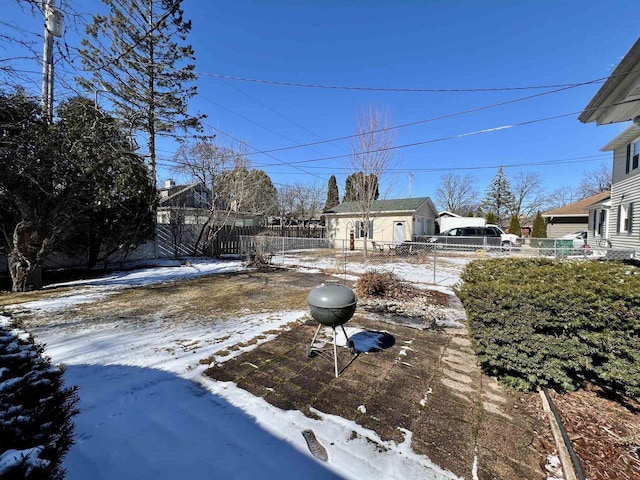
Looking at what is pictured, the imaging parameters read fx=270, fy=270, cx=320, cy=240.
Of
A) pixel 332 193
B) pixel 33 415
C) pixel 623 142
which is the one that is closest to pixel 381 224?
pixel 623 142

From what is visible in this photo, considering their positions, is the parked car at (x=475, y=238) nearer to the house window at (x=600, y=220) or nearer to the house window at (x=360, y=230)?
the house window at (x=600, y=220)

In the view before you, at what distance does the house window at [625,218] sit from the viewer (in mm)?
10609

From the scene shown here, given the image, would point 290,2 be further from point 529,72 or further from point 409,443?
point 409,443

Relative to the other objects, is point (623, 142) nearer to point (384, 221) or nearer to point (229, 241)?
point (384, 221)

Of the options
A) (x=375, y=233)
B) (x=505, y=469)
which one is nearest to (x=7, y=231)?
(x=505, y=469)

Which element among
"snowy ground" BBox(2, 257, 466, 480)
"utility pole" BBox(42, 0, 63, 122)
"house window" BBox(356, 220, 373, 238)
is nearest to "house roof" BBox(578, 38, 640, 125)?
"snowy ground" BBox(2, 257, 466, 480)

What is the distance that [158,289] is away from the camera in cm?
681

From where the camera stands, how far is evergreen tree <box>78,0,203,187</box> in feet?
38.0

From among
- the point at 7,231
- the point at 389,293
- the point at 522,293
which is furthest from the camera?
the point at 7,231

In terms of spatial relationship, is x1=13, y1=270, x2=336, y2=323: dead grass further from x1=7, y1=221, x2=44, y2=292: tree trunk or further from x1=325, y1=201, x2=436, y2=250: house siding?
x1=325, y1=201, x2=436, y2=250: house siding

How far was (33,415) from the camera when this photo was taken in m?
2.22

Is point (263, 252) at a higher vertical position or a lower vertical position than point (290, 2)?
lower

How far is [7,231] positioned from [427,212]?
21851mm

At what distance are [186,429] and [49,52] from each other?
820 centimetres
